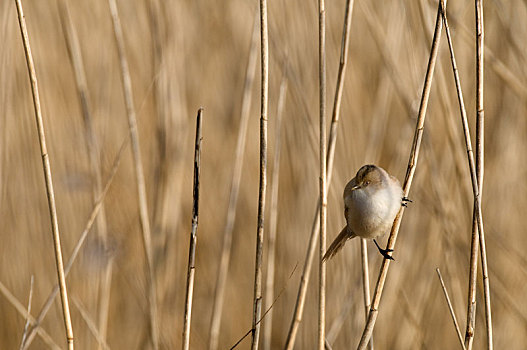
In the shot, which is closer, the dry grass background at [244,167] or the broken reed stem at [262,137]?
the broken reed stem at [262,137]

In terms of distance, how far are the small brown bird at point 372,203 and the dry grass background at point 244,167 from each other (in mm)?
714

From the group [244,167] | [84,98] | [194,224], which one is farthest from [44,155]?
[244,167]

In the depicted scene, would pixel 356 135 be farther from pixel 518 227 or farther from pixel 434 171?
pixel 518 227

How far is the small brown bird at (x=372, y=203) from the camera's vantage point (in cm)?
107

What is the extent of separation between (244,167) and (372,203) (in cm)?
117

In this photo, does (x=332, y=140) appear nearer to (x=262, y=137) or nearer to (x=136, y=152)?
(x=262, y=137)

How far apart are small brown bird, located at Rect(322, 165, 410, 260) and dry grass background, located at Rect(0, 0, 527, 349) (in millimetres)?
714

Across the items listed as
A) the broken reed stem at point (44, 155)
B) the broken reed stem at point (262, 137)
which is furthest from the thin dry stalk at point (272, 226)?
the broken reed stem at point (44, 155)

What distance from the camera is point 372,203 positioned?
107cm

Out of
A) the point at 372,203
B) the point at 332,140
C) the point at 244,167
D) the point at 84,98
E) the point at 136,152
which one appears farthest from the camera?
the point at 244,167

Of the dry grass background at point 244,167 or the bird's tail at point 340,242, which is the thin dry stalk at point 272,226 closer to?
the dry grass background at point 244,167

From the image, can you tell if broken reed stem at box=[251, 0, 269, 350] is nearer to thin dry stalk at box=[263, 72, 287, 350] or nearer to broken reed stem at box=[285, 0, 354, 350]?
broken reed stem at box=[285, 0, 354, 350]

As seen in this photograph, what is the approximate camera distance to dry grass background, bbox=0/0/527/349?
1923mm

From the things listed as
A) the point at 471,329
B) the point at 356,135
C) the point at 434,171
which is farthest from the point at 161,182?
the point at 471,329
